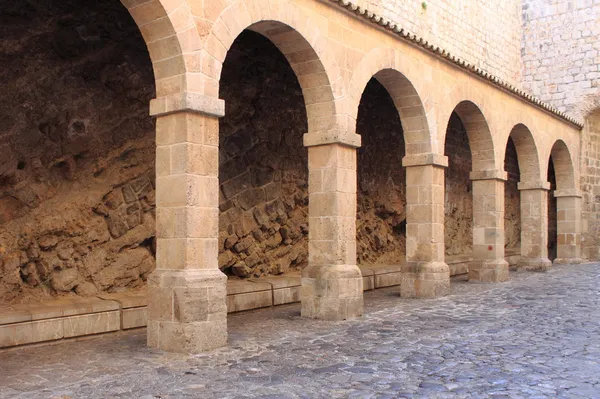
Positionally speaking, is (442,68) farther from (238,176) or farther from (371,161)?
(238,176)

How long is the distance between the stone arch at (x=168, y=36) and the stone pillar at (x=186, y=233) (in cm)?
20

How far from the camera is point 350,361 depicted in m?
5.00

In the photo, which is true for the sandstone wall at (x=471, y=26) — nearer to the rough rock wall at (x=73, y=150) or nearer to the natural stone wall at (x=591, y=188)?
the natural stone wall at (x=591, y=188)

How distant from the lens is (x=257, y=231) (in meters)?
9.09

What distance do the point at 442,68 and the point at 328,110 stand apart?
3.28m

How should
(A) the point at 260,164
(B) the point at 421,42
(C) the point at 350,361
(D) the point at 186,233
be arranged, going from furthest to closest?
(A) the point at 260,164 → (B) the point at 421,42 → (D) the point at 186,233 → (C) the point at 350,361

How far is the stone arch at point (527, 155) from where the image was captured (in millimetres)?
13367

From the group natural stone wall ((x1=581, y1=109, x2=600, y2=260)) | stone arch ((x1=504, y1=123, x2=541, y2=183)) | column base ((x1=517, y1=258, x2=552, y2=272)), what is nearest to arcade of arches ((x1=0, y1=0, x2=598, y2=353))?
stone arch ((x1=504, y1=123, x2=541, y2=183))

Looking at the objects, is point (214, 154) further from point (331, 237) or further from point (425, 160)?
point (425, 160)

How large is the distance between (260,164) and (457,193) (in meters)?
7.10

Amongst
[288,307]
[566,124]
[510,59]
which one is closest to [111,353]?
[288,307]

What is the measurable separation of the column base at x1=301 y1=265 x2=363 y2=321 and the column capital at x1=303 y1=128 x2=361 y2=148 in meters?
1.46

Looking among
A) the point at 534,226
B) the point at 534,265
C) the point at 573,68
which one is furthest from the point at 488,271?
the point at 573,68

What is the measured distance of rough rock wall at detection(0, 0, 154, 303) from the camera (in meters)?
6.30
